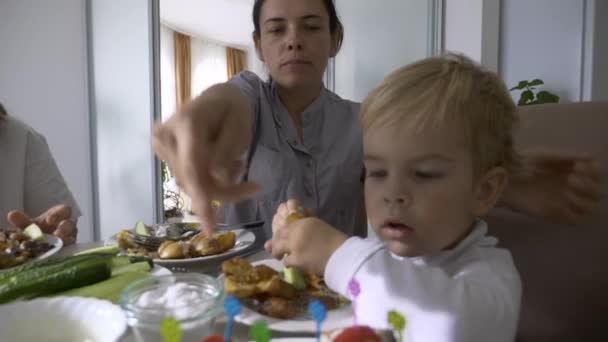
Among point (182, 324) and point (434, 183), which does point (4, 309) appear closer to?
point (182, 324)

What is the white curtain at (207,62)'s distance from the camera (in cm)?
758

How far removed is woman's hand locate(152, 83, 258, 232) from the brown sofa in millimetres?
485

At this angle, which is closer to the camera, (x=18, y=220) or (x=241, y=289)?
(x=241, y=289)

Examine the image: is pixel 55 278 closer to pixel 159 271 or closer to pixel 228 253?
pixel 159 271

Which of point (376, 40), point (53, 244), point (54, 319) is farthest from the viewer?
point (376, 40)

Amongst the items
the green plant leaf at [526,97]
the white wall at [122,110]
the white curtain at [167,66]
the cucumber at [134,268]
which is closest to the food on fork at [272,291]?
the cucumber at [134,268]

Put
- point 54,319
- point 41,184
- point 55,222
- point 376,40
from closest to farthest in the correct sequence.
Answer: point 54,319, point 55,222, point 41,184, point 376,40

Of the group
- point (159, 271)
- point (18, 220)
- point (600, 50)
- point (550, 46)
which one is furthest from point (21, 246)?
point (600, 50)

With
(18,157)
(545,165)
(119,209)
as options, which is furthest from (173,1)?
(545,165)

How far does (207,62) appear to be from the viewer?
7828 millimetres

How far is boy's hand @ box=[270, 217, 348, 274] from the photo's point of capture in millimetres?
603

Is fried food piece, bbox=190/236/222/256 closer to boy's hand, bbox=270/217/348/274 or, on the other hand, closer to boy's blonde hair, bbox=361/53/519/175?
boy's hand, bbox=270/217/348/274

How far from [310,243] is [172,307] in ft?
0.67

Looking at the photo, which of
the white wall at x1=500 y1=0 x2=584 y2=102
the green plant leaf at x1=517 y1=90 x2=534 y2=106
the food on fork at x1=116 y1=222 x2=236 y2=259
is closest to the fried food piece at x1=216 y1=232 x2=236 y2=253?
the food on fork at x1=116 y1=222 x2=236 y2=259
